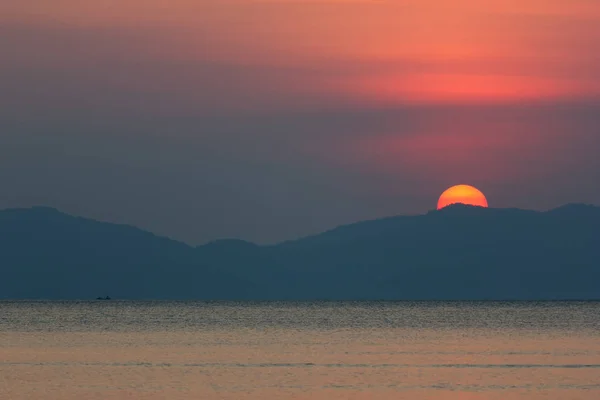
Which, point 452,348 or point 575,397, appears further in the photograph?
point 452,348

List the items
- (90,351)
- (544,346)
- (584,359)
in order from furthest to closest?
(544,346)
(90,351)
(584,359)

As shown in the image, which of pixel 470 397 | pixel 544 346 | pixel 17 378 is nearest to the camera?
pixel 470 397

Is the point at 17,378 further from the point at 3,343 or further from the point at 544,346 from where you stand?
the point at 544,346

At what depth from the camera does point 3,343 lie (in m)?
107

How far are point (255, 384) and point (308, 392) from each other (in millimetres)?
5910

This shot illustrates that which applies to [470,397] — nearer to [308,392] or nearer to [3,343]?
[308,392]

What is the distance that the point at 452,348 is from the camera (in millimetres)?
99875

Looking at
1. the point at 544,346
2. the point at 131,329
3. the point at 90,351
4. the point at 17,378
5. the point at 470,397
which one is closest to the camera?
the point at 470,397

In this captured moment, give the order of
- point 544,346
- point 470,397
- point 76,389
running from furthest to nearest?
point 544,346 → point 76,389 → point 470,397

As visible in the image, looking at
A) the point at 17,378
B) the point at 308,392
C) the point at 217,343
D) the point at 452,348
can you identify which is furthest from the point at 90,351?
→ the point at 308,392

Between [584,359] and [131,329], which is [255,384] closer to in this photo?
[584,359]

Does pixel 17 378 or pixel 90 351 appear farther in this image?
pixel 90 351

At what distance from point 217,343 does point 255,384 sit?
3928cm

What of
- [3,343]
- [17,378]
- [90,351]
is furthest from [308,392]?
[3,343]
